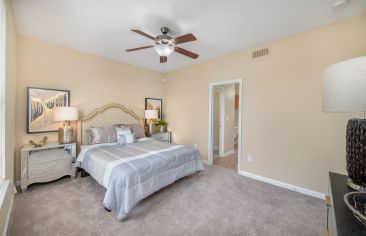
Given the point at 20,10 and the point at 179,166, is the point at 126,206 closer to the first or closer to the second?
the point at 179,166

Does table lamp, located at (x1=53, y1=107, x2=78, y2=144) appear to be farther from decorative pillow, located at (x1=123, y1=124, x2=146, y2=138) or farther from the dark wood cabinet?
the dark wood cabinet

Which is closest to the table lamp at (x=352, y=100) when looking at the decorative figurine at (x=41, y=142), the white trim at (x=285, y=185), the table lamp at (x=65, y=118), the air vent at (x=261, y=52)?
the white trim at (x=285, y=185)

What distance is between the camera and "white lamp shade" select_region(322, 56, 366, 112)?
2.44ft

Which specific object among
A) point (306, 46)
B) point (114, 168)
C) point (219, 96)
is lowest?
point (114, 168)

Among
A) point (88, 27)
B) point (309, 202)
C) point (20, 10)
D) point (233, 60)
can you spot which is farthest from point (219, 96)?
point (20, 10)

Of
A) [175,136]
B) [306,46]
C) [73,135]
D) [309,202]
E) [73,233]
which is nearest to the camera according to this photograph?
[73,233]

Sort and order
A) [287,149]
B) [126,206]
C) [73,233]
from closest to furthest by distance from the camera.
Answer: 1. [73,233]
2. [126,206]
3. [287,149]

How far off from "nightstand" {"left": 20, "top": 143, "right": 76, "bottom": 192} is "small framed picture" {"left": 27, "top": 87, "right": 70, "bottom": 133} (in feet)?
1.38

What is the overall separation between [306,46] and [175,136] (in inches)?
148

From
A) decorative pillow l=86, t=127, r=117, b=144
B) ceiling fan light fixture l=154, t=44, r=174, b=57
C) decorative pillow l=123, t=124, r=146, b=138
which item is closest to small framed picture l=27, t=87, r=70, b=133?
decorative pillow l=86, t=127, r=117, b=144

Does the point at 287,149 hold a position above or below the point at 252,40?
below

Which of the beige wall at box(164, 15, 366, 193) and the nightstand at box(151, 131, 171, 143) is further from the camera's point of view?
the nightstand at box(151, 131, 171, 143)

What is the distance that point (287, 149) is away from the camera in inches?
111

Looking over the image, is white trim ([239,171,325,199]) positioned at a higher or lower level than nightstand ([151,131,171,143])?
lower
